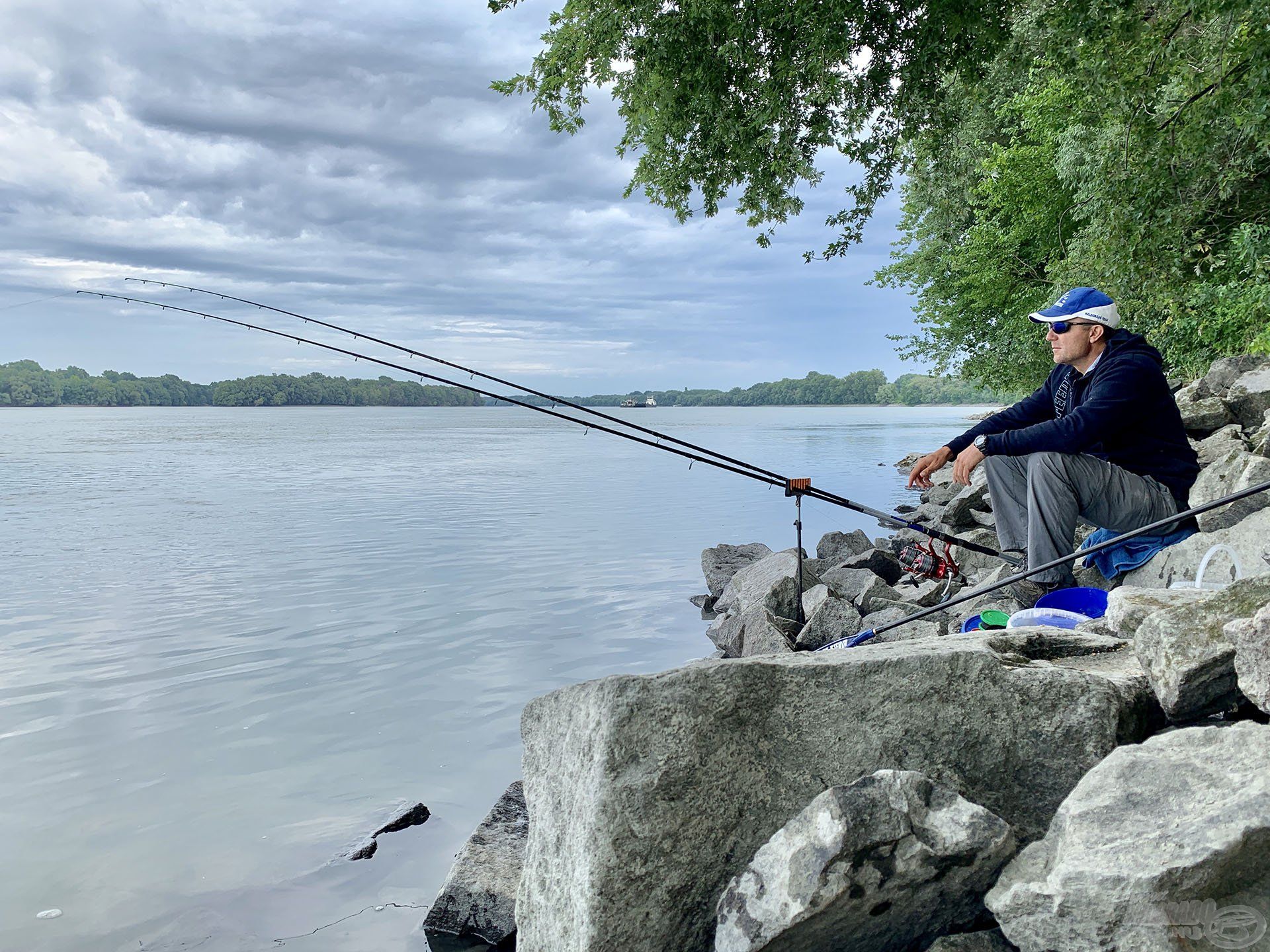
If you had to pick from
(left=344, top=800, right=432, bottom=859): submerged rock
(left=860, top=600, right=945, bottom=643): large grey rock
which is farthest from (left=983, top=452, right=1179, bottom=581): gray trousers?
(left=344, top=800, right=432, bottom=859): submerged rock

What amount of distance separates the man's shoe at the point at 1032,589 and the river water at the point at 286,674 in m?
3.47

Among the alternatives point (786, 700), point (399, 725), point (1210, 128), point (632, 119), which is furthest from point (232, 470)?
point (786, 700)

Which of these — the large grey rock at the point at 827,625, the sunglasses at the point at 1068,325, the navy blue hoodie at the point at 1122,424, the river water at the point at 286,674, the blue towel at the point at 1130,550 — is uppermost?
the sunglasses at the point at 1068,325

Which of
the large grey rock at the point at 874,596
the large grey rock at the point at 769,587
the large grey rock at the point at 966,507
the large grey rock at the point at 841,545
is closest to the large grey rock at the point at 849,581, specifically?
the large grey rock at the point at 874,596

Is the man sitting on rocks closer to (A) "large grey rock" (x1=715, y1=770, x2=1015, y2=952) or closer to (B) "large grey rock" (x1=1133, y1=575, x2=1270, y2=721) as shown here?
(B) "large grey rock" (x1=1133, y1=575, x2=1270, y2=721)

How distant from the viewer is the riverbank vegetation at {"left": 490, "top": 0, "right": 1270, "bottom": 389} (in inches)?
364

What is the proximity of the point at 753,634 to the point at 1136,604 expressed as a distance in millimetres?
4782

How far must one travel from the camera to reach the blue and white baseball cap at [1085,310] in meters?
5.65

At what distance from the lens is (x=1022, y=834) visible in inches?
113

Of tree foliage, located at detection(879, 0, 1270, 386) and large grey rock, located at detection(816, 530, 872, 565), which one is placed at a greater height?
tree foliage, located at detection(879, 0, 1270, 386)

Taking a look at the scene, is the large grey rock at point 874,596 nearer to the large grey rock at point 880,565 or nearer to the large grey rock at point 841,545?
the large grey rock at point 880,565

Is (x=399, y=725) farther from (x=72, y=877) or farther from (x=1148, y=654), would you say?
(x=1148, y=654)

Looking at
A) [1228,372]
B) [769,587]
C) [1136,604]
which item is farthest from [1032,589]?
[1228,372]

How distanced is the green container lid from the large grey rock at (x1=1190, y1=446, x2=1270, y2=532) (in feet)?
4.73
